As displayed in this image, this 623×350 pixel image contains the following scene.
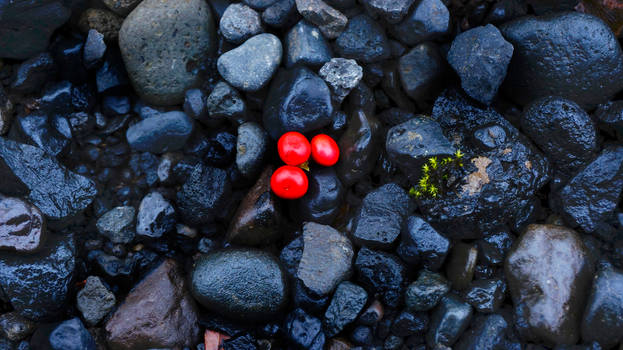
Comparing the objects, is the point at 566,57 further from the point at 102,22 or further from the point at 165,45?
the point at 102,22

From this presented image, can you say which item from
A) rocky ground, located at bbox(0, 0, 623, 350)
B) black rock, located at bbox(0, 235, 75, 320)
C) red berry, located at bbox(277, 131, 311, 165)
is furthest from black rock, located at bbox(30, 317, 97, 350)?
red berry, located at bbox(277, 131, 311, 165)

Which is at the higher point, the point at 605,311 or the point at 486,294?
the point at 605,311

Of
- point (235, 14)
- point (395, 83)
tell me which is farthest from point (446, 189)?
point (235, 14)

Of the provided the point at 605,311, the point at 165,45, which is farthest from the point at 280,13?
the point at 605,311

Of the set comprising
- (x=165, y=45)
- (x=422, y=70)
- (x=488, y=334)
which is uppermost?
(x=422, y=70)

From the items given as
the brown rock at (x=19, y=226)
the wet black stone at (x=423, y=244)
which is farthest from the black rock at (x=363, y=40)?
the brown rock at (x=19, y=226)

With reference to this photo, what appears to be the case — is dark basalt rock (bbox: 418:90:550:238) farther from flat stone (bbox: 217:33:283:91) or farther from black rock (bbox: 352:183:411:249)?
flat stone (bbox: 217:33:283:91)
